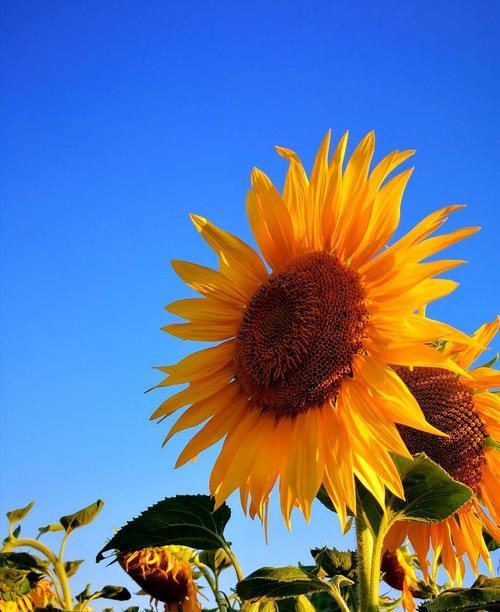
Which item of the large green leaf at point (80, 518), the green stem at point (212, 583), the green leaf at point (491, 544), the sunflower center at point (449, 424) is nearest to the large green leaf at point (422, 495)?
the sunflower center at point (449, 424)

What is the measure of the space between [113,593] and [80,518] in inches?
21.0

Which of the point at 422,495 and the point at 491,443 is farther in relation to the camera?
the point at 491,443

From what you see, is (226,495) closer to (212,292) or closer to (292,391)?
(292,391)

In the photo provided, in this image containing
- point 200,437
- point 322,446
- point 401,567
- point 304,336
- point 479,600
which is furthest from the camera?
point 401,567

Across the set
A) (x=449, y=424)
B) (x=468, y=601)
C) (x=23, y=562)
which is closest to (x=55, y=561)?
(x=23, y=562)

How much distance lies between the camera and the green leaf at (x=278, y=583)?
7.84 ft

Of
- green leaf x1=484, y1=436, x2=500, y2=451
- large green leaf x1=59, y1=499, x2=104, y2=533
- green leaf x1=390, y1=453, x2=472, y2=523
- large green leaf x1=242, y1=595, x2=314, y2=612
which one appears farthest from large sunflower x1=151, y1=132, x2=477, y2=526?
large green leaf x1=59, y1=499, x2=104, y2=533

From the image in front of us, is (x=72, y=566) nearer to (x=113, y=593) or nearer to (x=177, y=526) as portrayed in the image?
(x=113, y=593)

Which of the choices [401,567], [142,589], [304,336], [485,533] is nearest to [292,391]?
[304,336]

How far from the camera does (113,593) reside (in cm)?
486

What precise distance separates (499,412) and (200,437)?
1194mm

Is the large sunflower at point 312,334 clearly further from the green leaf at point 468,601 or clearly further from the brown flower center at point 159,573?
the brown flower center at point 159,573

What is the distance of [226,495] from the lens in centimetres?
266

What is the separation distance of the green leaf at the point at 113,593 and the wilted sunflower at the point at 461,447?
2310 millimetres
